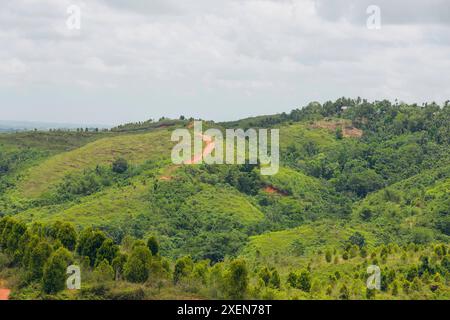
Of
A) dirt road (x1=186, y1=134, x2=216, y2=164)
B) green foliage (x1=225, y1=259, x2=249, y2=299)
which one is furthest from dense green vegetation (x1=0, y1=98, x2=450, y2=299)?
dirt road (x1=186, y1=134, x2=216, y2=164)

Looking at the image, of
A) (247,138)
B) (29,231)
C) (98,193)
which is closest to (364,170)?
(247,138)

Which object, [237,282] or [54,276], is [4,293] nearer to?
[54,276]

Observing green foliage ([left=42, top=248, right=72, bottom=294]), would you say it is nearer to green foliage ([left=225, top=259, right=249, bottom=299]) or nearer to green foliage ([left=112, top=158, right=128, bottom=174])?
green foliage ([left=225, top=259, right=249, bottom=299])

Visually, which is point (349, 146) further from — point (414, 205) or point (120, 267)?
point (120, 267)

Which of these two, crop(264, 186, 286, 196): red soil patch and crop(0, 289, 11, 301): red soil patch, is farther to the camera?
crop(264, 186, 286, 196): red soil patch

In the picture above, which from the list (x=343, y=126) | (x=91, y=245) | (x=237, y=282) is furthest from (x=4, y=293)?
(x=343, y=126)
